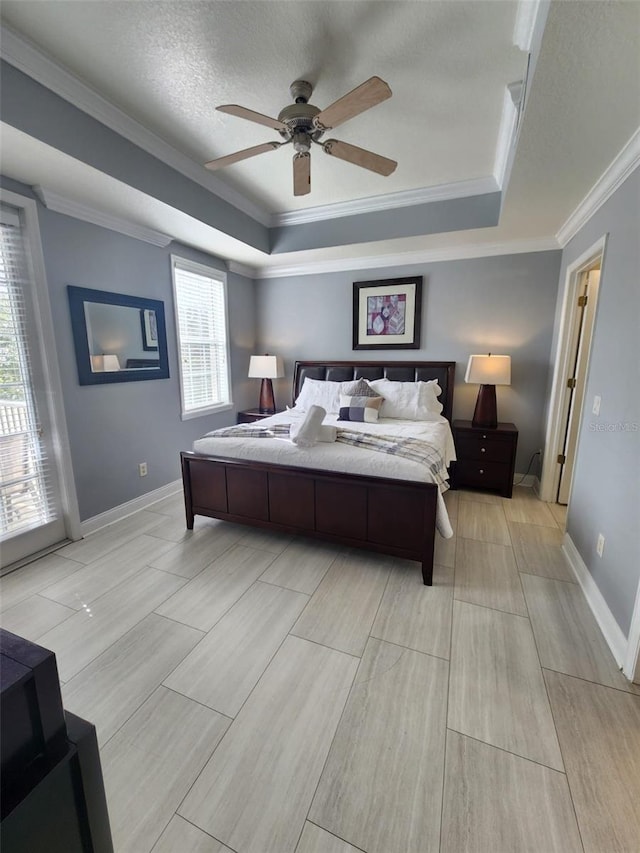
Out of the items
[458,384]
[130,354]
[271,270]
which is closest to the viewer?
[130,354]

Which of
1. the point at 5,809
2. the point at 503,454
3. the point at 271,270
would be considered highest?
the point at 271,270

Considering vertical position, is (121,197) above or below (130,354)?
above

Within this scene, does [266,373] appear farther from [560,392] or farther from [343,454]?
[560,392]

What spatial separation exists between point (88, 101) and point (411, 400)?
10.6 feet

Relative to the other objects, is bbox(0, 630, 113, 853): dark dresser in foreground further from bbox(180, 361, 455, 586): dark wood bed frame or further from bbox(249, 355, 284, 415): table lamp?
bbox(249, 355, 284, 415): table lamp

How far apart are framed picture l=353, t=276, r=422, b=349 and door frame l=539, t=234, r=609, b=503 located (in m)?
1.38

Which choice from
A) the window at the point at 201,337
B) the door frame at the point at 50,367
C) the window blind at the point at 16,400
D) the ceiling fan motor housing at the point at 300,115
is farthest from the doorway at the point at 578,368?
the window blind at the point at 16,400

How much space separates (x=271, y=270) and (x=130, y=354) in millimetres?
2291

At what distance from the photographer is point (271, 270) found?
4.69 metres

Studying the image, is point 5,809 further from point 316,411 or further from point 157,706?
point 316,411

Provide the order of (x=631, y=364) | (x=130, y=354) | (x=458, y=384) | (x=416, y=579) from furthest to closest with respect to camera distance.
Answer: (x=458, y=384), (x=130, y=354), (x=416, y=579), (x=631, y=364)

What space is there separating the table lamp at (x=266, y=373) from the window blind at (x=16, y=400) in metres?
2.42

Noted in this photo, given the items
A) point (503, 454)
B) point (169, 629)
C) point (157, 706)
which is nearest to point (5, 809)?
point (157, 706)

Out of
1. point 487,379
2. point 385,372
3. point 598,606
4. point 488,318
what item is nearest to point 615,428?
point 598,606
